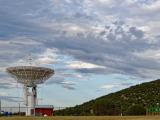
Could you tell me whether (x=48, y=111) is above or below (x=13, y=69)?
below

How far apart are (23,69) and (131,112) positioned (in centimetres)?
3595

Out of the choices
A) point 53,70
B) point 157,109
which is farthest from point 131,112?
point 53,70

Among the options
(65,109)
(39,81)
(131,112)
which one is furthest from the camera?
(65,109)

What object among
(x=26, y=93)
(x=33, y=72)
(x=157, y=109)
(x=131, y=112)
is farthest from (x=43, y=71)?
(x=157, y=109)

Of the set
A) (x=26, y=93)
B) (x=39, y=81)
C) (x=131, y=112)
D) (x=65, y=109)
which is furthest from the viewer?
(x=65, y=109)

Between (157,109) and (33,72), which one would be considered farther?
(33,72)

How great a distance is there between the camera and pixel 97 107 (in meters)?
166

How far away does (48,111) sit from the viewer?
568ft

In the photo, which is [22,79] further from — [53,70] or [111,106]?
[111,106]

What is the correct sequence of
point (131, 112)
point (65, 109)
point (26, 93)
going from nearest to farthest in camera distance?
1. point (131, 112)
2. point (26, 93)
3. point (65, 109)

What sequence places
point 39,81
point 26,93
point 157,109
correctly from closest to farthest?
1. point 157,109
2. point 39,81
3. point 26,93

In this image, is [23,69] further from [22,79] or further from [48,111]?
[48,111]

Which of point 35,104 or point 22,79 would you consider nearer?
point 22,79

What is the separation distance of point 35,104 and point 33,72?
23173mm
